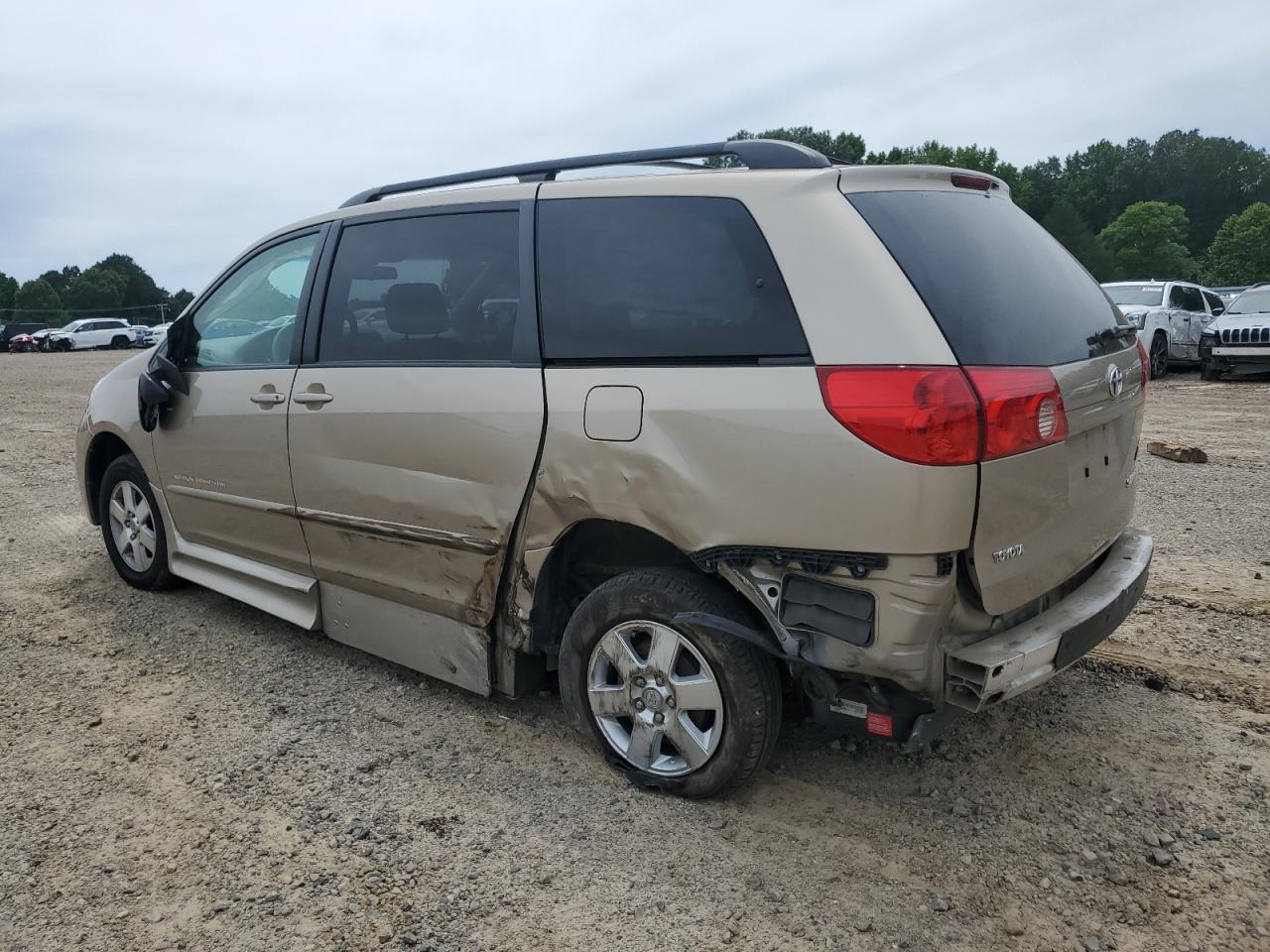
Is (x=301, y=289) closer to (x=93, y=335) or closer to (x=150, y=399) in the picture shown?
(x=150, y=399)

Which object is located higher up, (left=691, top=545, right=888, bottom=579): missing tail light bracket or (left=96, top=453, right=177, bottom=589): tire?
(left=691, top=545, right=888, bottom=579): missing tail light bracket

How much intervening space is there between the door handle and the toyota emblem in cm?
266

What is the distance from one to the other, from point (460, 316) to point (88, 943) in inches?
82.9

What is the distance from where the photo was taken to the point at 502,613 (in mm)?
3322

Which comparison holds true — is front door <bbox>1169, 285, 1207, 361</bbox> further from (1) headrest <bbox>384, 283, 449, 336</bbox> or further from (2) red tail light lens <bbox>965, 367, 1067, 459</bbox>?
(1) headrest <bbox>384, 283, 449, 336</bbox>

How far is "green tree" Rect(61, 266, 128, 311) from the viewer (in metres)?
86.7

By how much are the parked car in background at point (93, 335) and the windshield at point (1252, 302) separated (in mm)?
42100

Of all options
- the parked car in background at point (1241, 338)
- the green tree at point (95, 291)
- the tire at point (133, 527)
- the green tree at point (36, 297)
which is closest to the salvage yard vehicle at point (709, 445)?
the tire at point (133, 527)

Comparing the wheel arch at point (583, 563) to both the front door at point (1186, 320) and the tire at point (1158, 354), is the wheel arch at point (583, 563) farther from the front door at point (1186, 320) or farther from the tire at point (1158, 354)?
the front door at point (1186, 320)

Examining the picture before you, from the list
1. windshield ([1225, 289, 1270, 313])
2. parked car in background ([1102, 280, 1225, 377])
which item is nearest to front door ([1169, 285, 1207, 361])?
parked car in background ([1102, 280, 1225, 377])

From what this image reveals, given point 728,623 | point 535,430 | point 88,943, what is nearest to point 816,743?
point 728,623

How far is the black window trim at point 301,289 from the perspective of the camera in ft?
12.8

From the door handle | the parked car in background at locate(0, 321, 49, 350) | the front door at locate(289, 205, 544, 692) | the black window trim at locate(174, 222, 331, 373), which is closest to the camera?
the front door at locate(289, 205, 544, 692)

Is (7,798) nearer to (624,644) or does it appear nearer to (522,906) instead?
(522,906)
